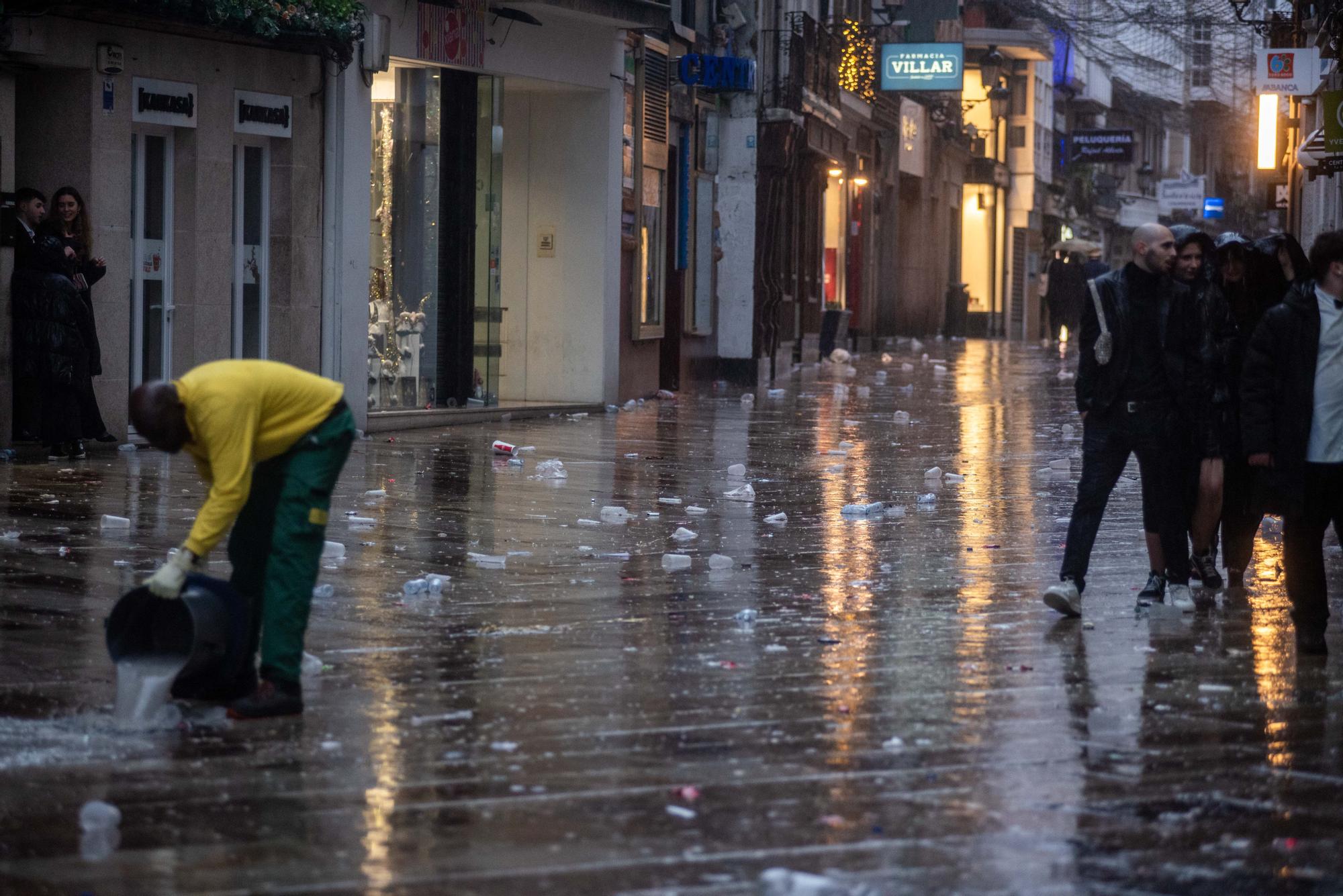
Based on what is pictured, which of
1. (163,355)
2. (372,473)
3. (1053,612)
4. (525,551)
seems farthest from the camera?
(163,355)

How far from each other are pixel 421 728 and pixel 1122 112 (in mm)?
72901

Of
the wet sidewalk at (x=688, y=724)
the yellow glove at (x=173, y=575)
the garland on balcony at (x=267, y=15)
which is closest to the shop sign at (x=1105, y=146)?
the garland on balcony at (x=267, y=15)

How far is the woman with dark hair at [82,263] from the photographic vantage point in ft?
46.6

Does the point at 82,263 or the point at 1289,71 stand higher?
the point at 1289,71

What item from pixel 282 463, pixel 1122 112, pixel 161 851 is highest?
pixel 1122 112

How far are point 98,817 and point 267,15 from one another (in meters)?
11.7

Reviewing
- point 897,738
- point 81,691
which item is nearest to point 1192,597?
point 897,738

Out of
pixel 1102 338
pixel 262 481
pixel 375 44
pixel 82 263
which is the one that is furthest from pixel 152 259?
pixel 262 481

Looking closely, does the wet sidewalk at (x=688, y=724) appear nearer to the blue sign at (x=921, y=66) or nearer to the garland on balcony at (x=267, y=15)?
the garland on balcony at (x=267, y=15)

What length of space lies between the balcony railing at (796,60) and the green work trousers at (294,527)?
22.7m

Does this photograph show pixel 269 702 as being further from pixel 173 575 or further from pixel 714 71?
pixel 714 71

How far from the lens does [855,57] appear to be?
3475cm

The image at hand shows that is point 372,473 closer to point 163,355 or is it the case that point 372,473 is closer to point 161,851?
point 163,355

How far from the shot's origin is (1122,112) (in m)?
75.5
